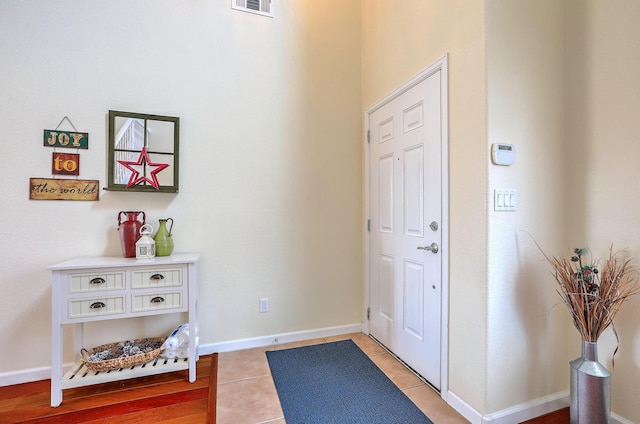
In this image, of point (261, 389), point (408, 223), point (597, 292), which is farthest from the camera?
point (408, 223)

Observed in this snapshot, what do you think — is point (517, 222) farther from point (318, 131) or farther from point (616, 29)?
point (318, 131)

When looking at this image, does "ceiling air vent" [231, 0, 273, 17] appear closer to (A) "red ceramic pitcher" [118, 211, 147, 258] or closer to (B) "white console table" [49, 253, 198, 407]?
(A) "red ceramic pitcher" [118, 211, 147, 258]

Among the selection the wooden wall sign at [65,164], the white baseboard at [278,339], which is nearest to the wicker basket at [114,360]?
the white baseboard at [278,339]

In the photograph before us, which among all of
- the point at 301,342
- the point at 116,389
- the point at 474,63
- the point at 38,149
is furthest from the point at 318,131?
the point at 116,389

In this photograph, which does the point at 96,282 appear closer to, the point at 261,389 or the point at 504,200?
the point at 261,389

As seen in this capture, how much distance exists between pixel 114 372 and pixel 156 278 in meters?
0.63

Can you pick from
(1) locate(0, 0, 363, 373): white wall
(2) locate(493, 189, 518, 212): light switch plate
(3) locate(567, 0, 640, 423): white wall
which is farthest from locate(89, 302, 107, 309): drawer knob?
(3) locate(567, 0, 640, 423): white wall

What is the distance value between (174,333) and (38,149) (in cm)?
159

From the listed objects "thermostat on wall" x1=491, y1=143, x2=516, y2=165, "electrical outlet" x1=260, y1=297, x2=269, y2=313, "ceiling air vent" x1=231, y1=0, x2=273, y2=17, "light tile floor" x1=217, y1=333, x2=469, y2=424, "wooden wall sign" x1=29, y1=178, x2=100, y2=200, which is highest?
"ceiling air vent" x1=231, y1=0, x2=273, y2=17

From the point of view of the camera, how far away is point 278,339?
97.9 inches

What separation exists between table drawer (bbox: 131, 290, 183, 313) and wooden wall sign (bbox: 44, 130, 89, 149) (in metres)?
1.17

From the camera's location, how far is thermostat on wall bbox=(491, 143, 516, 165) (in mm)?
1480

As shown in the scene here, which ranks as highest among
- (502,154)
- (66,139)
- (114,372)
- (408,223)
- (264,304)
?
(66,139)

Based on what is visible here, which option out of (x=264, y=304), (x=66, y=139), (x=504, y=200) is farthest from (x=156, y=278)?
(x=504, y=200)
